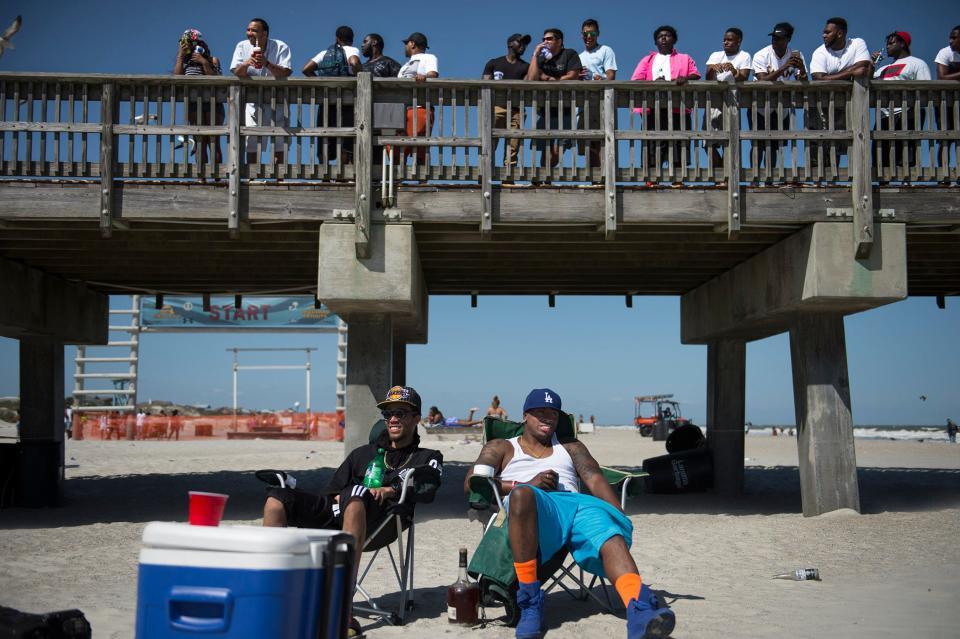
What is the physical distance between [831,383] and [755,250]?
5.98 feet

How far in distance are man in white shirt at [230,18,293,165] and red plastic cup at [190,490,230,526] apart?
6.86 metres

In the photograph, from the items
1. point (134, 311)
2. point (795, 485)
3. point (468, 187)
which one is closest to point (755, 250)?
point (468, 187)

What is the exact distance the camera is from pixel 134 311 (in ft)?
110

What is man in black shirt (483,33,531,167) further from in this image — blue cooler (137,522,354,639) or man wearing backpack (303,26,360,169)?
blue cooler (137,522,354,639)

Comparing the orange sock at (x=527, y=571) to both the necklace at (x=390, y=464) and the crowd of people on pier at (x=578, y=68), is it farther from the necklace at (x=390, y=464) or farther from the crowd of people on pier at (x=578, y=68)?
the crowd of people on pier at (x=578, y=68)

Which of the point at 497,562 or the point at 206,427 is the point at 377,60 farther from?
the point at 206,427

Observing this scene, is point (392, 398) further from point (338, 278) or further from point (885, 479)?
point (885, 479)

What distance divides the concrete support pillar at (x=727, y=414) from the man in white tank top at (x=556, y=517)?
349 inches

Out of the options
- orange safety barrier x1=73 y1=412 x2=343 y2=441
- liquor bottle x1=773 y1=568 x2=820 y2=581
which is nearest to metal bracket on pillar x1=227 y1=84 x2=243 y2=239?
liquor bottle x1=773 y1=568 x2=820 y2=581

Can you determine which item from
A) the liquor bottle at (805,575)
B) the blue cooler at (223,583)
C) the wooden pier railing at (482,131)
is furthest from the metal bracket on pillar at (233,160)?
the blue cooler at (223,583)

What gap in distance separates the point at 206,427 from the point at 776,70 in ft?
92.0

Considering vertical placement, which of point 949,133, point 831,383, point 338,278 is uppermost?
point 949,133

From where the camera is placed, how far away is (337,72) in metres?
10.1

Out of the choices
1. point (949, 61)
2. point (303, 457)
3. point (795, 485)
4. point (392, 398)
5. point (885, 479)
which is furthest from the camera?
point (303, 457)
